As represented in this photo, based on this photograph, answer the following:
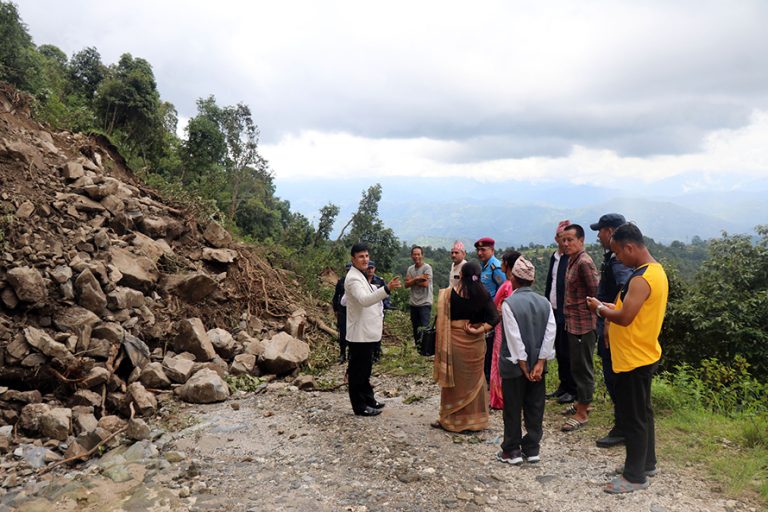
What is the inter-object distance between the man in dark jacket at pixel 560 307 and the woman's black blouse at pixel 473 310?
3.50 ft

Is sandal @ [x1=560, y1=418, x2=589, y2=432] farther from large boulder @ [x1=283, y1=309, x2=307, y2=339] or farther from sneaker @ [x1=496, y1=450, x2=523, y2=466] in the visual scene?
A: large boulder @ [x1=283, y1=309, x2=307, y2=339]

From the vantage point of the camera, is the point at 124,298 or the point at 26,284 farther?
the point at 124,298

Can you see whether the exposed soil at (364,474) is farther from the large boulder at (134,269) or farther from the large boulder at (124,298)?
the large boulder at (134,269)

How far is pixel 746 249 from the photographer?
18.0 meters

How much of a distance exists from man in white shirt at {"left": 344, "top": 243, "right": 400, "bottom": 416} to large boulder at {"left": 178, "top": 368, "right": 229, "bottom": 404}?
204 cm

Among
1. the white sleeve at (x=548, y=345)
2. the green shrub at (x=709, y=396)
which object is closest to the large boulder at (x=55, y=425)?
the white sleeve at (x=548, y=345)

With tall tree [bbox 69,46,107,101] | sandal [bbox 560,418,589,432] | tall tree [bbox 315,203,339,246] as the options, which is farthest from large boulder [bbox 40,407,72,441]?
tall tree [bbox 69,46,107,101]

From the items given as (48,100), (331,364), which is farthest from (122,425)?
(48,100)

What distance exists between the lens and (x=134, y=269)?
793 centimetres

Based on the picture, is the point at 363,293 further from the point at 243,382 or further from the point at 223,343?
the point at 223,343

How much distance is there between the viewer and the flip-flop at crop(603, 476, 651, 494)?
11.8ft

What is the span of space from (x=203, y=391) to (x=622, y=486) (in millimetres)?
4871

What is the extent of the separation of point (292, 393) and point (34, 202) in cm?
521

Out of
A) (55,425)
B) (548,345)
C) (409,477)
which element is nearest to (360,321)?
(409,477)
